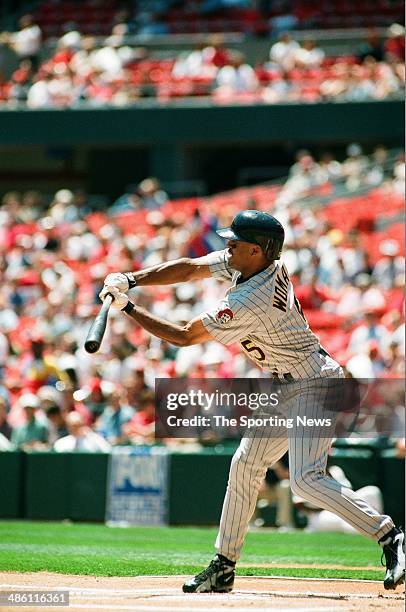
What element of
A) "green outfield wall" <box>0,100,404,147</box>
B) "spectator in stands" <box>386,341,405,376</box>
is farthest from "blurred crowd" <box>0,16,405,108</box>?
"spectator in stands" <box>386,341,405,376</box>

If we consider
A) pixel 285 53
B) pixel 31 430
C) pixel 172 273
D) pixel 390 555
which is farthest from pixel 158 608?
pixel 285 53

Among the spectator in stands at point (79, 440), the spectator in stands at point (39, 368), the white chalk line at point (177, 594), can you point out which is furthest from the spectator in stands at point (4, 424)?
the white chalk line at point (177, 594)

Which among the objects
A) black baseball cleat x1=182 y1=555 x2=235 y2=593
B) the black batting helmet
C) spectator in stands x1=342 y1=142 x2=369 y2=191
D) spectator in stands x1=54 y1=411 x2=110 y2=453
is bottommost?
black baseball cleat x1=182 y1=555 x2=235 y2=593

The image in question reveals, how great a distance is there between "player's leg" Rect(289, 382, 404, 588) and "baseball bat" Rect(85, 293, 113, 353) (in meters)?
1.07

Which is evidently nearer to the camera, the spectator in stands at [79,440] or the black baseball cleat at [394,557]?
the black baseball cleat at [394,557]

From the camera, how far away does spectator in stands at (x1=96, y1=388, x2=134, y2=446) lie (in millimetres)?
11703

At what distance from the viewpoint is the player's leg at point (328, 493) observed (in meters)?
5.46

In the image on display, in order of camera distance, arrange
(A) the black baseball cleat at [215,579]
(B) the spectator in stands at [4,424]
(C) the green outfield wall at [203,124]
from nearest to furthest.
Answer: (A) the black baseball cleat at [215,579] < (B) the spectator in stands at [4,424] < (C) the green outfield wall at [203,124]

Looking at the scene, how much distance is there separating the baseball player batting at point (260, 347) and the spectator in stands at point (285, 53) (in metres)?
14.0

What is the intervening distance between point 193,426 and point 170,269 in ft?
17.9

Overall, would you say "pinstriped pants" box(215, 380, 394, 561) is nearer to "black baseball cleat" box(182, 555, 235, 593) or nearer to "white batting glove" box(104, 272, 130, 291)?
"black baseball cleat" box(182, 555, 235, 593)

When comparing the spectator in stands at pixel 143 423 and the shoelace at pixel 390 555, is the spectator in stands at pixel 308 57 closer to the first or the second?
the spectator in stands at pixel 143 423

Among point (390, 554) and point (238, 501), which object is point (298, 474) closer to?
point (238, 501)

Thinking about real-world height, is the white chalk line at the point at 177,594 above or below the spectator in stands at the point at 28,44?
below
